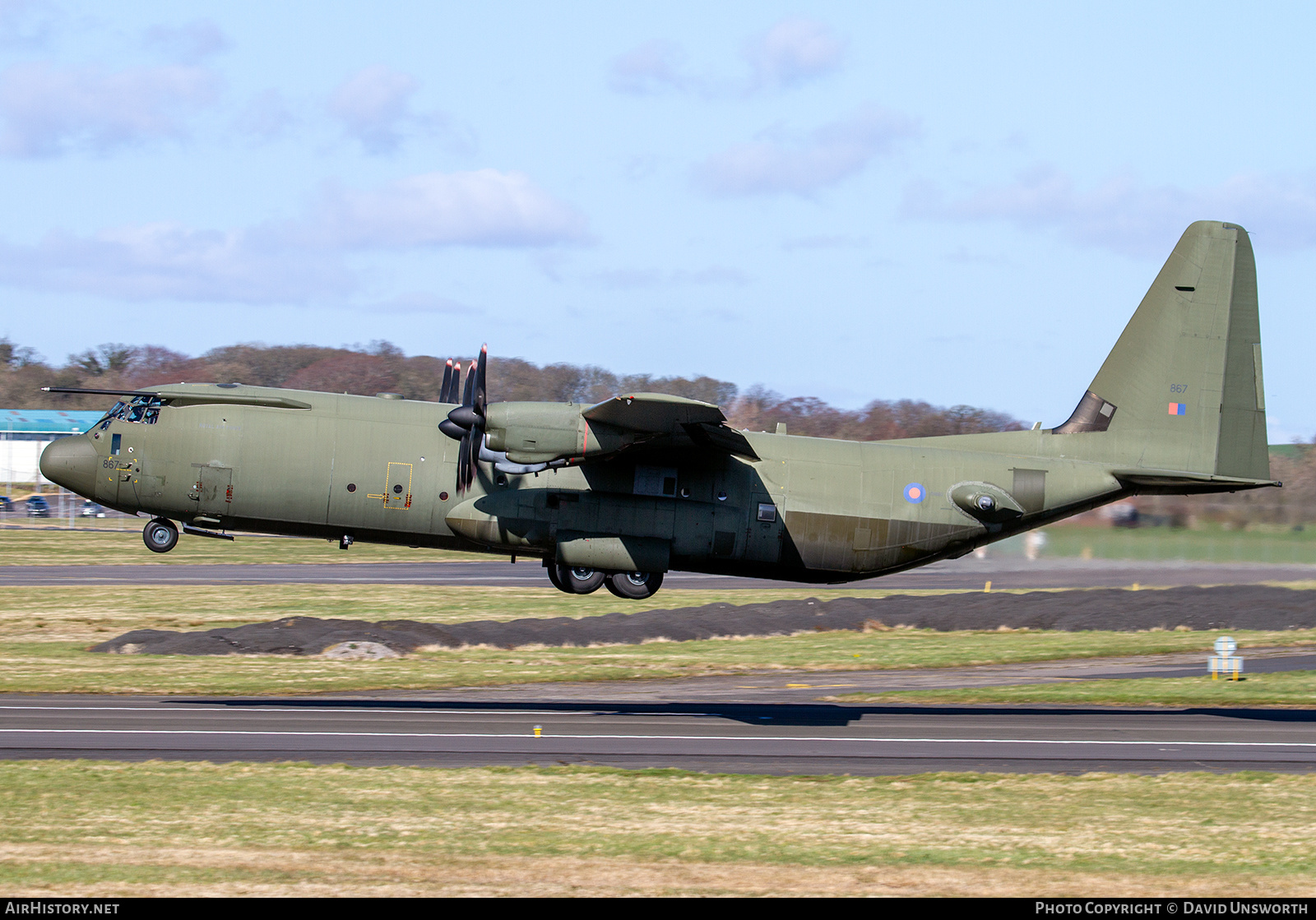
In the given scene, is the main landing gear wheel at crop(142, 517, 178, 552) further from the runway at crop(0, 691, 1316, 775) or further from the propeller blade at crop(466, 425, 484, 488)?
the propeller blade at crop(466, 425, 484, 488)

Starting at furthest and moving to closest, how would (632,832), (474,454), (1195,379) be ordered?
(1195,379)
(474,454)
(632,832)

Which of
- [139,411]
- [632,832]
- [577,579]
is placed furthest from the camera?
[577,579]

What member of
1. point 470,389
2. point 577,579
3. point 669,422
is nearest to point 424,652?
point 577,579

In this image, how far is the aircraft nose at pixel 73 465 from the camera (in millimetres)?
Result: 22219

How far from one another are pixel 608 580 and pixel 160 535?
8.27m

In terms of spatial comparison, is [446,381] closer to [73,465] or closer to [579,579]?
[579,579]

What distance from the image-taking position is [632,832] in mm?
16000

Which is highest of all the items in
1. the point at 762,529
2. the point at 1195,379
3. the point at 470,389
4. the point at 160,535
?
the point at 1195,379

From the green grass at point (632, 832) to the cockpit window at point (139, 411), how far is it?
6.36 meters

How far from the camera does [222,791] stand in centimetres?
1762

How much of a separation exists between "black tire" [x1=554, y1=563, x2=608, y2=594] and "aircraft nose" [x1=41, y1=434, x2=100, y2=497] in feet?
28.6

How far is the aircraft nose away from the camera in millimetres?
22219

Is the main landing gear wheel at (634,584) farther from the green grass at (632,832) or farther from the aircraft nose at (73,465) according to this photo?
the aircraft nose at (73,465)

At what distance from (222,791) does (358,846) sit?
12.2 feet
